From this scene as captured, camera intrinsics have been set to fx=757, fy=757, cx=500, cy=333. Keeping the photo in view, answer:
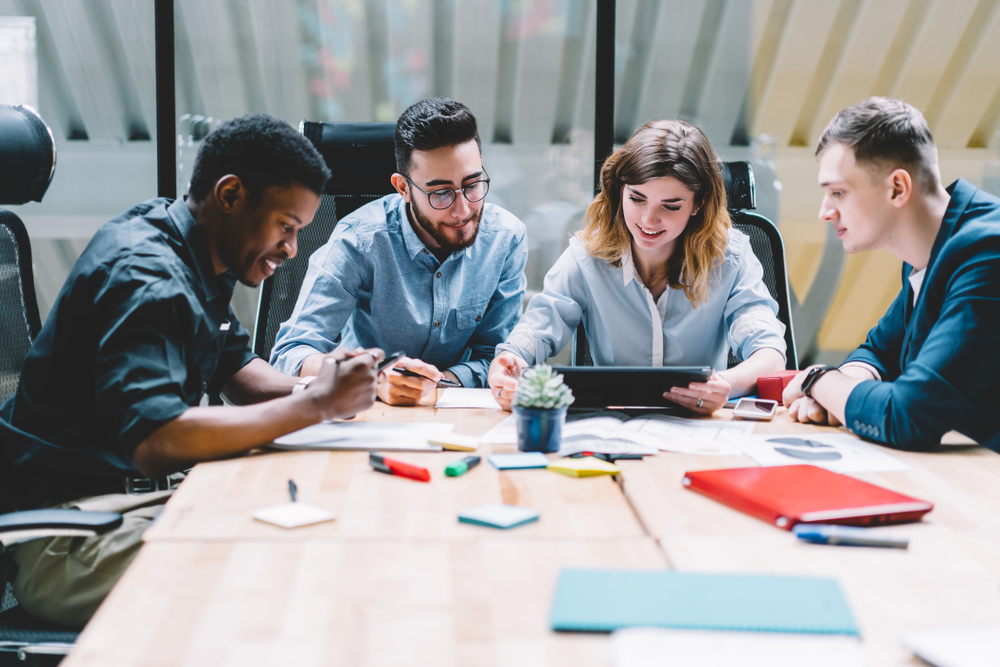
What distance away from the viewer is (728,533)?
86cm

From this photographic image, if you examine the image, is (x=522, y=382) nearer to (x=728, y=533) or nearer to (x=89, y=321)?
(x=728, y=533)

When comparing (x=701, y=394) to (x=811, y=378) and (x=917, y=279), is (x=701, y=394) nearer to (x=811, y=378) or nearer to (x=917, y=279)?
(x=811, y=378)

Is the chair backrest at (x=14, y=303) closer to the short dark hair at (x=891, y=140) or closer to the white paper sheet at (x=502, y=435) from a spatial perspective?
the white paper sheet at (x=502, y=435)

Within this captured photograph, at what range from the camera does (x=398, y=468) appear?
1.08 m

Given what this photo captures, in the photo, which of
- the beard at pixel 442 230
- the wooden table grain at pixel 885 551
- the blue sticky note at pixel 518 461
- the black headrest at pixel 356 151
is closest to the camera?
the wooden table grain at pixel 885 551

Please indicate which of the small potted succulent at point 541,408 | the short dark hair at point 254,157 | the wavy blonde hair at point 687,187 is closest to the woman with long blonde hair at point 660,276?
the wavy blonde hair at point 687,187

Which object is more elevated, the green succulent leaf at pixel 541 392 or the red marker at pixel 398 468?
the green succulent leaf at pixel 541 392

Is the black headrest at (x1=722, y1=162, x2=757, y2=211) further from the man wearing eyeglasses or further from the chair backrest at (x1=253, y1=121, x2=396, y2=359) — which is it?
the chair backrest at (x1=253, y1=121, x2=396, y2=359)

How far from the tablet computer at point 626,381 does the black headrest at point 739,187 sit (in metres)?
0.92

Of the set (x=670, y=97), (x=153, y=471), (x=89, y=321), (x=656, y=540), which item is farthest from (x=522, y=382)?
(x=670, y=97)

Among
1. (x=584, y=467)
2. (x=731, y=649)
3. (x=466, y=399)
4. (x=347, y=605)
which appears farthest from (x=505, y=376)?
(x=731, y=649)

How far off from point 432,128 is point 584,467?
1076 mm

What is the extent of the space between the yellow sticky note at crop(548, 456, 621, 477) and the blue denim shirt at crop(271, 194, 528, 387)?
844 mm

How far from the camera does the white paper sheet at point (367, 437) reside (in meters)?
1.22
